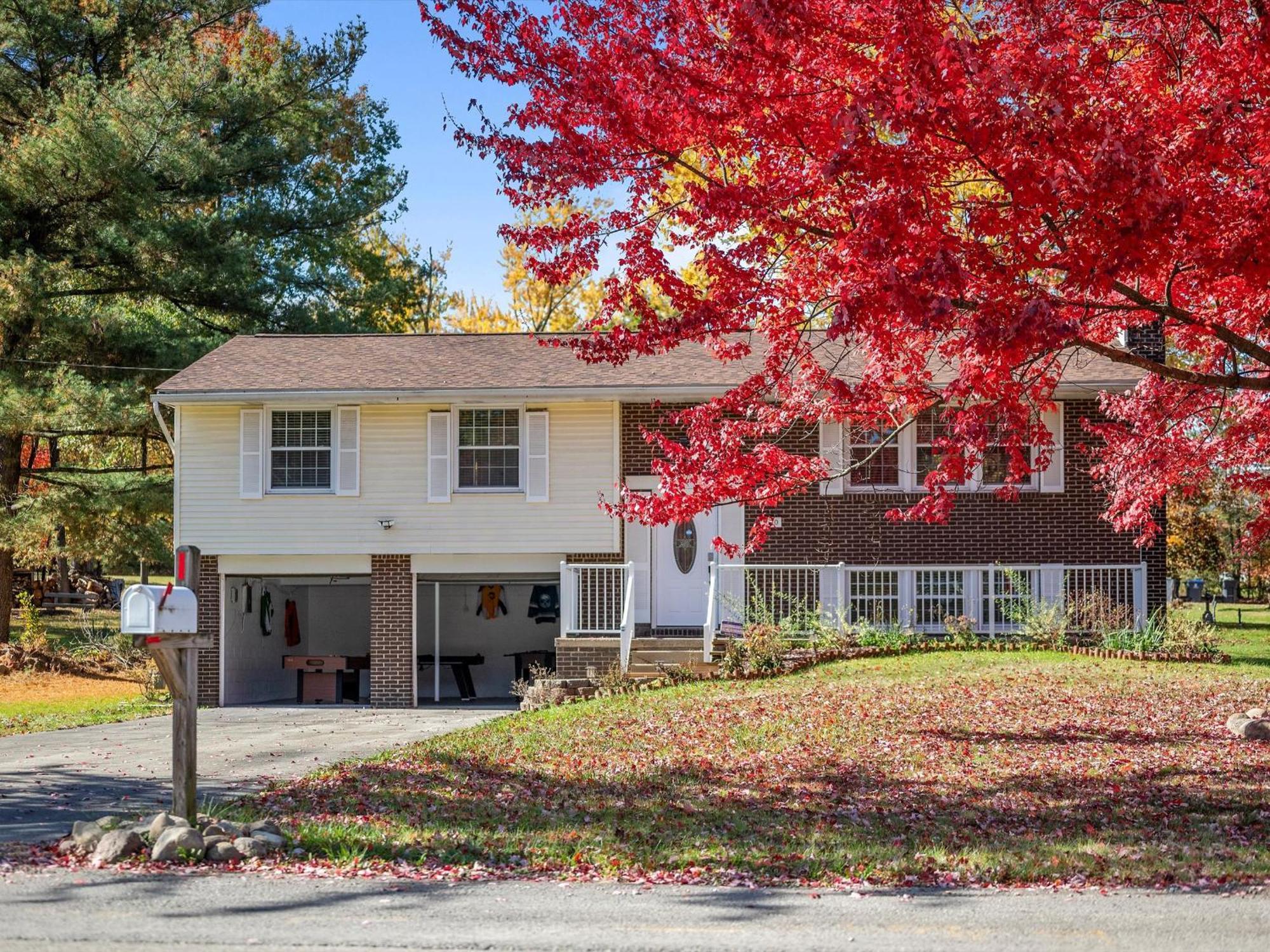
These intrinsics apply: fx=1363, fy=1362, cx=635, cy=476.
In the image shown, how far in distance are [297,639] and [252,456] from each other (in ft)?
18.0

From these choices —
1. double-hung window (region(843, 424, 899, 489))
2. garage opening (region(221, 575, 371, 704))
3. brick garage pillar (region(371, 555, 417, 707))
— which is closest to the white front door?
double-hung window (region(843, 424, 899, 489))

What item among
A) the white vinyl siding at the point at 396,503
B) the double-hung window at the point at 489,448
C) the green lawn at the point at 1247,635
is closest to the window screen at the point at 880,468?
the white vinyl siding at the point at 396,503

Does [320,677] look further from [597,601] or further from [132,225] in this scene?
[132,225]

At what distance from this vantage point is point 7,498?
25.5 meters

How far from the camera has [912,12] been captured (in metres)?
8.67

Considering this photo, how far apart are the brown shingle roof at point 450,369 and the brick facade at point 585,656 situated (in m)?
3.74

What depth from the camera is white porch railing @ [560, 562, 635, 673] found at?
18.6 meters

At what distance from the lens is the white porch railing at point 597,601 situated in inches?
733

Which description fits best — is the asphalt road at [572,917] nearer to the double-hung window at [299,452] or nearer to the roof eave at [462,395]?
the roof eave at [462,395]

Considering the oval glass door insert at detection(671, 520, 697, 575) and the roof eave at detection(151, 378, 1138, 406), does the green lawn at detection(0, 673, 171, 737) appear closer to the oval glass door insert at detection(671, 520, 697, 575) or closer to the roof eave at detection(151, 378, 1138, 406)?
the roof eave at detection(151, 378, 1138, 406)

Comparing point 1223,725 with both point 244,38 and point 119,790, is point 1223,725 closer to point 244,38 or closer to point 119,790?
point 119,790

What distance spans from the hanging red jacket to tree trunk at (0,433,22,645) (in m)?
5.29

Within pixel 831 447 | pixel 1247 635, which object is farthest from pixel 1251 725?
pixel 1247 635

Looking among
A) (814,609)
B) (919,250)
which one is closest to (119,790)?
(919,250)
